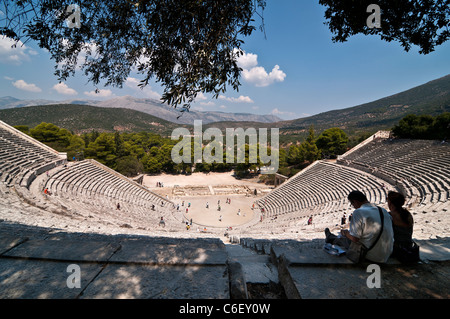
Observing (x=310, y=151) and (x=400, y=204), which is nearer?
(x=400, y=204)

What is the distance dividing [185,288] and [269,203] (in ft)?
69.7

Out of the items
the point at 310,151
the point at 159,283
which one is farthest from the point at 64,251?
the point at 310,151

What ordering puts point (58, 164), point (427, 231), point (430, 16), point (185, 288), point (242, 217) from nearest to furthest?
point (185, 288), point (430, 16), point (427, 231), point (58, 164), point (242, 217)

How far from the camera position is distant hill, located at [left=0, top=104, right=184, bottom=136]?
3411 inches

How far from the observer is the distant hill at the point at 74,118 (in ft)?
284

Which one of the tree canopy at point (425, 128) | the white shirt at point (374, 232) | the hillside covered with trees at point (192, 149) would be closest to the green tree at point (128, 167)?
the hillside covered with trees at point (192, 149)

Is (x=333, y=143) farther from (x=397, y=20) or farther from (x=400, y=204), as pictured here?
(x=400, y=204)

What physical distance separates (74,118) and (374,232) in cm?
12267

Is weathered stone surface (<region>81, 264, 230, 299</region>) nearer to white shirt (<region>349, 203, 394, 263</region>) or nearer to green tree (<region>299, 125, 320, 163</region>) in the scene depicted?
white shirt (<region>349, 203, 394, 263</region>)

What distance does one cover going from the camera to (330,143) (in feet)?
114

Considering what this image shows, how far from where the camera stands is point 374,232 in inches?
101

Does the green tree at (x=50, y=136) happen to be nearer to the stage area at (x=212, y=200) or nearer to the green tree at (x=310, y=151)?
the stage area at (x=212, y=200)
